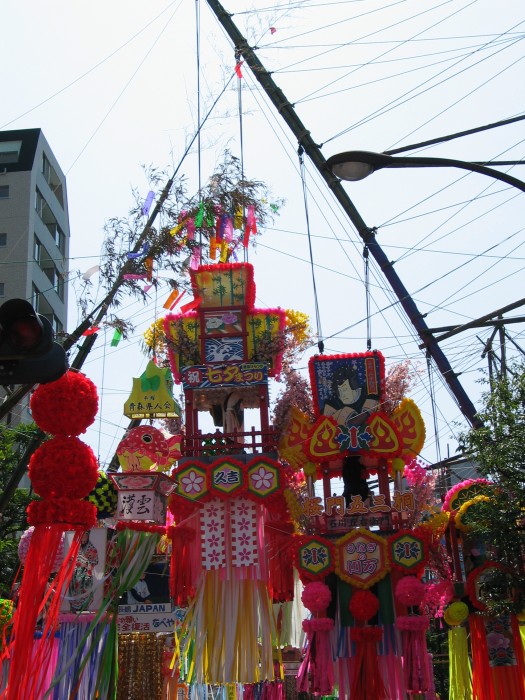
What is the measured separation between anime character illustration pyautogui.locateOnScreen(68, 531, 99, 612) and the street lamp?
32.1 ft

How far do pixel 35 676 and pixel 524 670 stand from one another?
25.2 ft

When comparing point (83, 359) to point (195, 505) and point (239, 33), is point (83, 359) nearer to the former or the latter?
point (195, 505)

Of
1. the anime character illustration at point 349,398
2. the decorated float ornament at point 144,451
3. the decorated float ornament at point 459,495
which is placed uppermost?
the anime character illustration at point 349,398

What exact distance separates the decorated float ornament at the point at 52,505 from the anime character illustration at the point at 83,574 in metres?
4.18

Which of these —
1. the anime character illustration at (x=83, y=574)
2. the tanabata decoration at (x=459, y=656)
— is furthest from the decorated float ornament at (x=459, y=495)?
the anime character illustration at (x=83, y=574)

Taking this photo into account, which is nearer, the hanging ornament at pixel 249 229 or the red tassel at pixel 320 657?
the red tassel at pixel 320 657

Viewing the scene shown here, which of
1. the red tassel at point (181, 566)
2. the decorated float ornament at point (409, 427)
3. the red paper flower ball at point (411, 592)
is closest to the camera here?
the red paper flower ball at point (411, 592)

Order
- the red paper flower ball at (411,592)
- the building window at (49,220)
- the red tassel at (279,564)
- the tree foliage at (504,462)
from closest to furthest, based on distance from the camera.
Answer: the tree foliage at (504,462), the red paper flower ball at (411,592), the red tassel at (279,564), the building window at (49,220)

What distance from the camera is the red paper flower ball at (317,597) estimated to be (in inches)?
627

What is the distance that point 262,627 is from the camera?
16.3 m

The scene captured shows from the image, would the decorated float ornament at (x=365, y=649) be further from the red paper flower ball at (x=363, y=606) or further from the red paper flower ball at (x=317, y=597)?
the red paper flower ball at (x=317, y=597)

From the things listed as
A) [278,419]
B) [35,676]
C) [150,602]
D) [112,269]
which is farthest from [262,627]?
[112,269]

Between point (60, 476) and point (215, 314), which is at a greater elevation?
point (215, 314)

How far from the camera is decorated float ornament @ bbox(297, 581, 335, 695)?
1577cm
